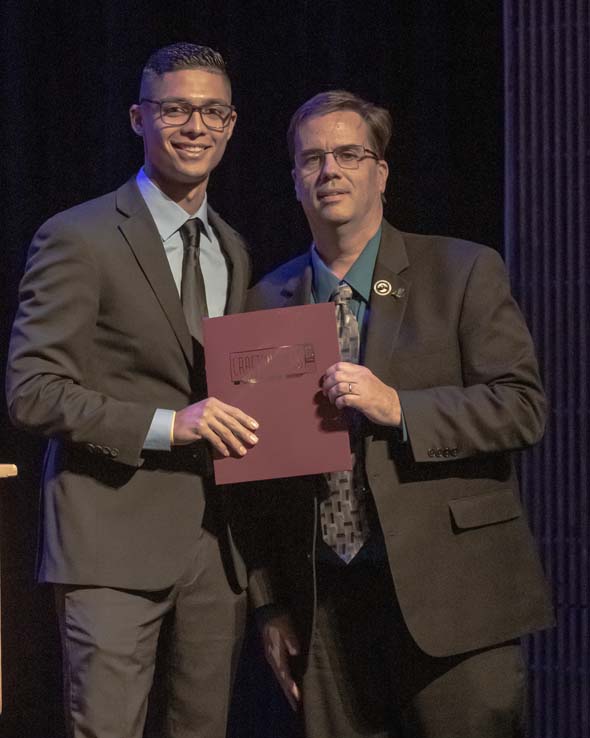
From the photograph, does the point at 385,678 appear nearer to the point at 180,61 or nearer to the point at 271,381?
the point at 271,381

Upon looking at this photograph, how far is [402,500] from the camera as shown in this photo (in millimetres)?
2223

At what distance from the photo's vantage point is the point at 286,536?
238 centimetres

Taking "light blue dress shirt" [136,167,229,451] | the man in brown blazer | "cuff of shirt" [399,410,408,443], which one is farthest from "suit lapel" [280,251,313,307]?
"cuff of shirt" [399,410,408,443]

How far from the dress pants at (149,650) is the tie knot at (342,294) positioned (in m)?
0.54

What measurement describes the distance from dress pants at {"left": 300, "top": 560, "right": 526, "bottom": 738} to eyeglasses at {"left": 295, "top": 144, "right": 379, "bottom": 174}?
2.60ft

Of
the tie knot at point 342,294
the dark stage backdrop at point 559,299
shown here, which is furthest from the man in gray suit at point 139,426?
the dark stage backdrop at point 559,299

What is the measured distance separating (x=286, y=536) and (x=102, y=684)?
47cm

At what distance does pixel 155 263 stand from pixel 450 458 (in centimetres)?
69

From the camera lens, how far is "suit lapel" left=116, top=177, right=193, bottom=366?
2299 mm

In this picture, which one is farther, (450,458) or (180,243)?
(180,243)

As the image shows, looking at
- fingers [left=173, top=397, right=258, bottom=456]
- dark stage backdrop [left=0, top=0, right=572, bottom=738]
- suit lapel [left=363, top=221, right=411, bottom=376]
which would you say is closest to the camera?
fingers [left=173, top=397, right=258, bottom=456]

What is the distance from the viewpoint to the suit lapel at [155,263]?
2.30 metres

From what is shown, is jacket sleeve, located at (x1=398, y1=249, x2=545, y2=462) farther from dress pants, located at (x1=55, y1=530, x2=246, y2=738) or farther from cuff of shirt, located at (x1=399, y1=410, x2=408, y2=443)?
dress pants, located at (x1=55, y1=530, x2=246, y2=738)

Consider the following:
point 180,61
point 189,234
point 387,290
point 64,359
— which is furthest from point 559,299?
point 64,359
